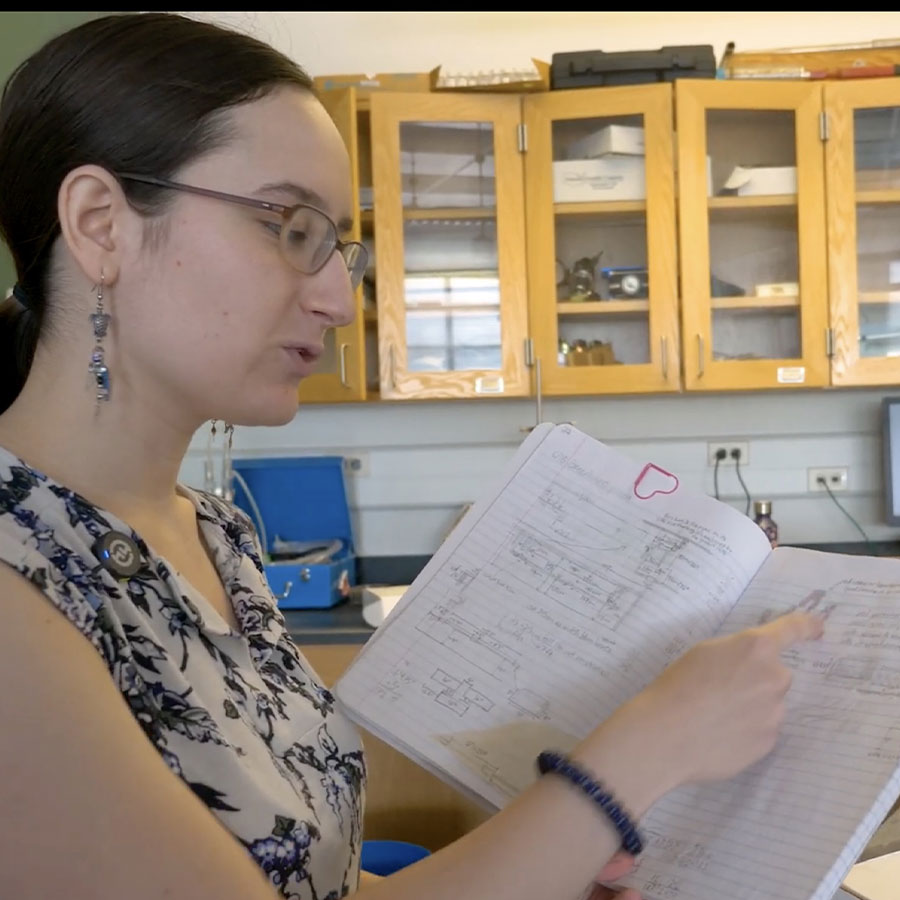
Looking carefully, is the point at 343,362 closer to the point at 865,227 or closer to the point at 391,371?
the point at 391,371

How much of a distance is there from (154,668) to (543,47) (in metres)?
2.42

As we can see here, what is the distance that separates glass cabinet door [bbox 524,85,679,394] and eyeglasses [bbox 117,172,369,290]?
1.63 m

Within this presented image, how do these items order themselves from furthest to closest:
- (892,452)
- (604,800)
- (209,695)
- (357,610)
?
(892,452) → (357,610) → (209,695) → (604,800)

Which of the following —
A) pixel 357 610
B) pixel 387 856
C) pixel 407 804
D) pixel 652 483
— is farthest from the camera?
pixel 357 610

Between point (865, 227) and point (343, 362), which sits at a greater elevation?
point (865, 227)

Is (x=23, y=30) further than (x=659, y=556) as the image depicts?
Yes

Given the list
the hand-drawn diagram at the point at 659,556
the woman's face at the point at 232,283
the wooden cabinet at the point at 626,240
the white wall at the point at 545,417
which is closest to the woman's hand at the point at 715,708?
the hand-drawn diagram at the point at 659,556

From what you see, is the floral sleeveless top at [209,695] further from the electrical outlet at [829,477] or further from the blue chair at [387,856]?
the electrical outlet at [829,477]

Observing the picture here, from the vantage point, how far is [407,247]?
2.37 metres

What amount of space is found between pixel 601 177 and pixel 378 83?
63 centimetres

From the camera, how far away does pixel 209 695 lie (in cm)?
64

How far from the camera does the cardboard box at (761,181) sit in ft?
7.67

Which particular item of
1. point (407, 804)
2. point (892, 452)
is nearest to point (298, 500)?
point (407, 804)

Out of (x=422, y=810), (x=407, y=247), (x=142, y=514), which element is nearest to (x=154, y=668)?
(x=142, y=514)
